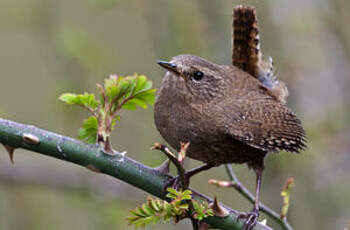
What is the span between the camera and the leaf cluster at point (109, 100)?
7.20ft

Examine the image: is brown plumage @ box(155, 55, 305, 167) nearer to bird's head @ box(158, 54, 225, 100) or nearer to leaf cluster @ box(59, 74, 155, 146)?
bird's head @ box(158, 54, 225, 100)

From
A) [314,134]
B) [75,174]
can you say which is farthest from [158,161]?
[314,134]

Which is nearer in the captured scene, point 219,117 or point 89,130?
point 89,130

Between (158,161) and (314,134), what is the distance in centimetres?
150

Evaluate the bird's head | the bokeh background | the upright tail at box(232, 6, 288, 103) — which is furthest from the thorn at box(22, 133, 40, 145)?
the bokeh background

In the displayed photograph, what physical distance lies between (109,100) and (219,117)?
1.04 m

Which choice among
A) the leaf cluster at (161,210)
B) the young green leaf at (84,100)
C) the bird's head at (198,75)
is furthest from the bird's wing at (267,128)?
the leaf cluster at (161,210)

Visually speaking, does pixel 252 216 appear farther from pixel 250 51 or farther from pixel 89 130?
pixel 250 51

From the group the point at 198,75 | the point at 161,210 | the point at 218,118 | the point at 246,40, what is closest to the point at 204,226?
the point at 161,210

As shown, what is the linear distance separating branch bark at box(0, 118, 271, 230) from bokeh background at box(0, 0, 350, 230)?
210cm

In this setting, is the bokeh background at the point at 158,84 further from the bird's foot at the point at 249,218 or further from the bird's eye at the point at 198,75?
the bird's foot at the point at 249,218

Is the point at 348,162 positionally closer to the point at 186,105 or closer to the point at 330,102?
the point at 330,102

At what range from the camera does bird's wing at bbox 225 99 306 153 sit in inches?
120

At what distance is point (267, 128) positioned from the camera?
3.19 metres
